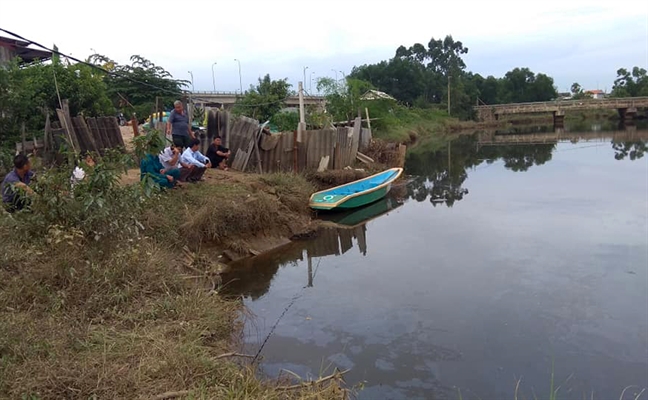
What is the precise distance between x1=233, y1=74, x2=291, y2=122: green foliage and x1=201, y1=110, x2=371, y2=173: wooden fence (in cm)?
796

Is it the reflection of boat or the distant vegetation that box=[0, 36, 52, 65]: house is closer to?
the distant vegetation

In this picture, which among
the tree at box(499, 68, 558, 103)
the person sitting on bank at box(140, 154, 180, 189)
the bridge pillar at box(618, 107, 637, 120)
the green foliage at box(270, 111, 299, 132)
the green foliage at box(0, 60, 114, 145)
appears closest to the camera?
the person sitting on bank at box(140, 154, 180, 189)

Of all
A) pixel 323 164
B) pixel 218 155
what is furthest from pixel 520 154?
pixel 218 155

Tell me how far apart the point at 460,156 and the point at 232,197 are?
62.1ft

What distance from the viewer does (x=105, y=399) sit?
3270 millimetres

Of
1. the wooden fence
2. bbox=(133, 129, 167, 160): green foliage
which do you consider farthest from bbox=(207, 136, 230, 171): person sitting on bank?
bbox=(133, 129, 167, 160): green foliage

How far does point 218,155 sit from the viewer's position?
1146 centimetres

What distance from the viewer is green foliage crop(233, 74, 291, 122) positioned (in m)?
21.7

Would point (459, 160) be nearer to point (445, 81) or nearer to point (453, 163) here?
point (453, 163)

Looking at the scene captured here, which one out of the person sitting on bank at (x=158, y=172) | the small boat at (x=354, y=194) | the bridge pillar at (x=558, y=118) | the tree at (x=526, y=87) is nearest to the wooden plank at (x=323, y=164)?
the small boat at (x=354, y=194)

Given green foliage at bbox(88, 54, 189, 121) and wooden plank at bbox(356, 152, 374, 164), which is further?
green foliage at bbox(88, 54, 189, 121)

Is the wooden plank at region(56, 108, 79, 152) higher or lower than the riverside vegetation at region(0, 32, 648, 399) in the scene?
higher

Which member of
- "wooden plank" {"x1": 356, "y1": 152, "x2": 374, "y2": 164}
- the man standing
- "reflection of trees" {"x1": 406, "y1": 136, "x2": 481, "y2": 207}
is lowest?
"reflection of trees" {"x1": 406, "y1": 136, "x2": 481, "y2": 207}

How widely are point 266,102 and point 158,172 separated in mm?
13790
